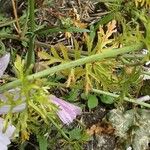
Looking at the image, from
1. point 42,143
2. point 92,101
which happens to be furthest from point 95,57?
point 92,101

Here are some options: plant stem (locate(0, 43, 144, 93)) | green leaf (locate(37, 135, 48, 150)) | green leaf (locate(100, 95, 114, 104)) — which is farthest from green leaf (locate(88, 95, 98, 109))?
plant stem (locate(0, 43, 144, 93))

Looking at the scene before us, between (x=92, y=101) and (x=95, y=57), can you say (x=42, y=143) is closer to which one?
(x=92, y=101)

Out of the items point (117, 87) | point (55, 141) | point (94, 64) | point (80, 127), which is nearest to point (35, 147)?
point (55, 141)

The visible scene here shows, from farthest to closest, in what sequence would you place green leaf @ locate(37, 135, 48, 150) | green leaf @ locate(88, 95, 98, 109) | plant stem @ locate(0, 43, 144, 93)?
green leaf @ locate(88, 95, 98, 109) → green leaf @ locate(37, 135, 48, 150) → plant stem @ locate(0, 43, 144, 93)

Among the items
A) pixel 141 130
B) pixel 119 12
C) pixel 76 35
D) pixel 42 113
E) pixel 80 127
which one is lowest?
pixel 141 130

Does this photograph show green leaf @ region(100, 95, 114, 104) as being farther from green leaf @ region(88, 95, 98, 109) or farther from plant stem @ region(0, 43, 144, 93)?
plant stem @ region(0, 43, 144, 93)

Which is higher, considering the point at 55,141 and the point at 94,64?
the point at 94,64

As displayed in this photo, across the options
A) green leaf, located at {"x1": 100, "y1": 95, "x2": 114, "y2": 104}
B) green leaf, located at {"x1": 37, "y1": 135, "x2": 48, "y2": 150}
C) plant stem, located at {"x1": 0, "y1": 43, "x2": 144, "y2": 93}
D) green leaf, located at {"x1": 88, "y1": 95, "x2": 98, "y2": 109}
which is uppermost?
plant stem, located at {"x1": 0, "y1": 43, "x2": 144, "y2": 93}

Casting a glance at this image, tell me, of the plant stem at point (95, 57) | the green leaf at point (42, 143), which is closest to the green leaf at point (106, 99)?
the green leaf at point (42, 143)

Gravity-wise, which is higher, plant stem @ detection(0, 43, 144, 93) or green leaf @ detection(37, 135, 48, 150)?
plant stem @ detection(0, 43, 144, 93)

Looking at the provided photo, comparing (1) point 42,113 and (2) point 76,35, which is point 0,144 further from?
(2) point 76,35


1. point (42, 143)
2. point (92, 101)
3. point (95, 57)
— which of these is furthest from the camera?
point (92, 101)
